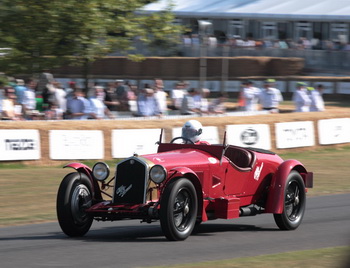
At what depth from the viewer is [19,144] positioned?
51.9 ft

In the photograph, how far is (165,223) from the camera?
7.96 metres

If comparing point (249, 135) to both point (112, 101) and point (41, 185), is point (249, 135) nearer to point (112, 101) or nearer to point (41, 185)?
point (112, 101)

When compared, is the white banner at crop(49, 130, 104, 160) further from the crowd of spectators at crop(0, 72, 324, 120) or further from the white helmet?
the white helmet

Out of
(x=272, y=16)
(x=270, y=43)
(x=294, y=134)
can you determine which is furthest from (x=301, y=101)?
(x=272, y=16)

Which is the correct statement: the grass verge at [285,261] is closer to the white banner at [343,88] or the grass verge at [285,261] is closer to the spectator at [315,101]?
the spectator at [315,101]

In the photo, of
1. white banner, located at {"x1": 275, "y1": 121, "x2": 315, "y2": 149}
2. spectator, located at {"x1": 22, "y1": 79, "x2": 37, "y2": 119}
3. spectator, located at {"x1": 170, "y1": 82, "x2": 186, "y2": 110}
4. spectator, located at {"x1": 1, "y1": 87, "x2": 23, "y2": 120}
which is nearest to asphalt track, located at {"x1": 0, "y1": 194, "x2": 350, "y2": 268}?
spectator, located at {"x1": 1, "y1": 87, "x2": 23, "y2": 120}

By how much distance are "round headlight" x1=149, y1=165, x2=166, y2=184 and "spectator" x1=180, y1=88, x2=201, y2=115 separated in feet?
39.8

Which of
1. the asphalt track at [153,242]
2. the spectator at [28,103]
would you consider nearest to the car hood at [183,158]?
the asphalt track at [153,242]

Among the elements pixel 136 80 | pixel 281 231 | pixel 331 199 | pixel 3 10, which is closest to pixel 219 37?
pixel 136 80

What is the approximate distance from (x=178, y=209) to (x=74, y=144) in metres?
8.47

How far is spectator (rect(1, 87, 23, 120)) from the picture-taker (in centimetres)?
1731

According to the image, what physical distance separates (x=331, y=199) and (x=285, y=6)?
94.3 ft

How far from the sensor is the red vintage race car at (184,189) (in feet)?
26.8

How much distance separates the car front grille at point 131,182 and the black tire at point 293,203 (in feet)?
6.47
